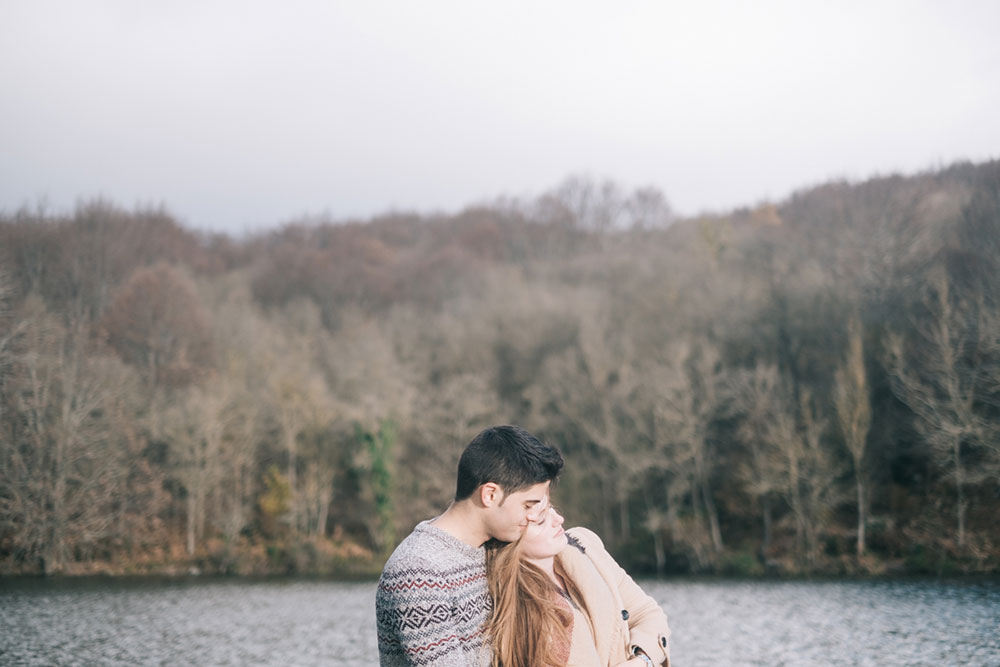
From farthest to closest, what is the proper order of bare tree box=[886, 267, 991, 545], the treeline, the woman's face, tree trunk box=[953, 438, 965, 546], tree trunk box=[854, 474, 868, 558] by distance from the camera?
1. the treeline
2. tree trunk box=[854, 474, 868, 558]
3. bare tree box=[886, 267, 991, 545]
4. tree trunk box=[953, 438, 965, 546]
5. the woman's face

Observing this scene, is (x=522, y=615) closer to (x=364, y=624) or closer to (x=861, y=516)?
(x=364, y=624)

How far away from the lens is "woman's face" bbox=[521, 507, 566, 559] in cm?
376

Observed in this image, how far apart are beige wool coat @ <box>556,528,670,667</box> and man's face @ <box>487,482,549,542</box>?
0.43 metres

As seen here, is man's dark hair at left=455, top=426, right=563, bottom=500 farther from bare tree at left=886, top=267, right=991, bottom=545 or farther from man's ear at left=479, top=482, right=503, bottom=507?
bare tree at left=886, top=267, right=991, bottom=545

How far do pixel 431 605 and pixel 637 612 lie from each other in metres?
1.25

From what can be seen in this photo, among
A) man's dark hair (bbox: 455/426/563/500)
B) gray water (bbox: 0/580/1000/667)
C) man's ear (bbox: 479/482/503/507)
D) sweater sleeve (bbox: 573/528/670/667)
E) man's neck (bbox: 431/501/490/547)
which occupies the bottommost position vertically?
gray water (bbox: 0/580/1000/667)

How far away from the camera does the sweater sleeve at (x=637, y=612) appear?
406 centimetres

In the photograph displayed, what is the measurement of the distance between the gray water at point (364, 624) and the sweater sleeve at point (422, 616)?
17.3 m

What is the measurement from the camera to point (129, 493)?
4347cm

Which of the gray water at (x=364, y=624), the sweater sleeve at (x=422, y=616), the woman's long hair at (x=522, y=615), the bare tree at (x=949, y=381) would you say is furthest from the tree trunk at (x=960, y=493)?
the sweater sleeve at (x=422, y=616)

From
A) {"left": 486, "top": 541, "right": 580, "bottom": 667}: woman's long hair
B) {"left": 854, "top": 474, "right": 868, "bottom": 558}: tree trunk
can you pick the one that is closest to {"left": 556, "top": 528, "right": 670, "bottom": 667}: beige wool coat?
{"left": 486, "top": 541, "right": 580, "bottom": 667}: woman's long hair

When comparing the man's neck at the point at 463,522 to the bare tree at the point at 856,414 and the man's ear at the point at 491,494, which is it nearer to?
the man's ear at the point at 491,494

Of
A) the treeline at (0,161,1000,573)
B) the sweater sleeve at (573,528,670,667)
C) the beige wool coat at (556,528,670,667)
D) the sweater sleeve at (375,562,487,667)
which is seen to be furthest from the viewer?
the treeline at (0,161,1000,573)

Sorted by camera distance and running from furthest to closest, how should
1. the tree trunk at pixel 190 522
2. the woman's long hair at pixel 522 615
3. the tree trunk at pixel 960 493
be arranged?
the tree trunk at pixel 190 522
the tree trunk at pixel 960 493
the woman's long hair at pixel 522 615
